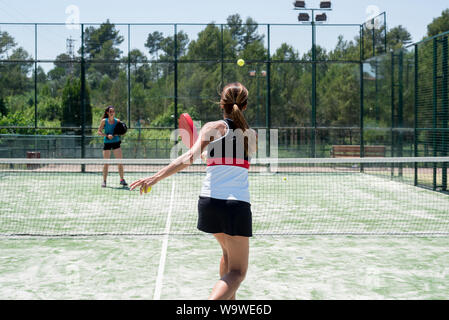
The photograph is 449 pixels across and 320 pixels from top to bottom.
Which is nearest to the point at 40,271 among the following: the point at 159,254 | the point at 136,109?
the point at 159,254

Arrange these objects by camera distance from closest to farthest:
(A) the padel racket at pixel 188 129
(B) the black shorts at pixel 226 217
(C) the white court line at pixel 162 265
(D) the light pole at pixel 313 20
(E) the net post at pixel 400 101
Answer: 1. (B) the black shorts at pixel 226 217
2. (A) the padel racket at pixel 188 129
3. (C) the white court line at pixel 162 265
4. (E) the net post at pixel 400 101
5. (D) the light pole at pixel 313 20

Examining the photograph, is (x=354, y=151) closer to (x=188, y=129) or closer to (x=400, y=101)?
(x=400, y=101)

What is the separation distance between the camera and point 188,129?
3.49 meters

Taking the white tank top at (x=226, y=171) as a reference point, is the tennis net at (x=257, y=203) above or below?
below

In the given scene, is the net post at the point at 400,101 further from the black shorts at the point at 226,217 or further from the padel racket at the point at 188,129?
the black shorts at the point at 226,217

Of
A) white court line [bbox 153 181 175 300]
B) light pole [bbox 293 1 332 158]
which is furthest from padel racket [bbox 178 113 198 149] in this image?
light pole [bbox 293 1 332 158]

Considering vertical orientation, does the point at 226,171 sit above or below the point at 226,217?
above

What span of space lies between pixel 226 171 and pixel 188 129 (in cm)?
37

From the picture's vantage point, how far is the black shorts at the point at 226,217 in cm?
329

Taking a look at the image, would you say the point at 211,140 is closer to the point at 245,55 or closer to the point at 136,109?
the point at 136,109

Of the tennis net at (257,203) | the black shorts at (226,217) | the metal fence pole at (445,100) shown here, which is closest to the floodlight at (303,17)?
the tennis net at (257,203)

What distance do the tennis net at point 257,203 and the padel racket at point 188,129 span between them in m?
2.70

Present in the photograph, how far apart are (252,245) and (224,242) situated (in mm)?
2904

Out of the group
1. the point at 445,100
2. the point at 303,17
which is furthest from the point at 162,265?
the point at 303,17
